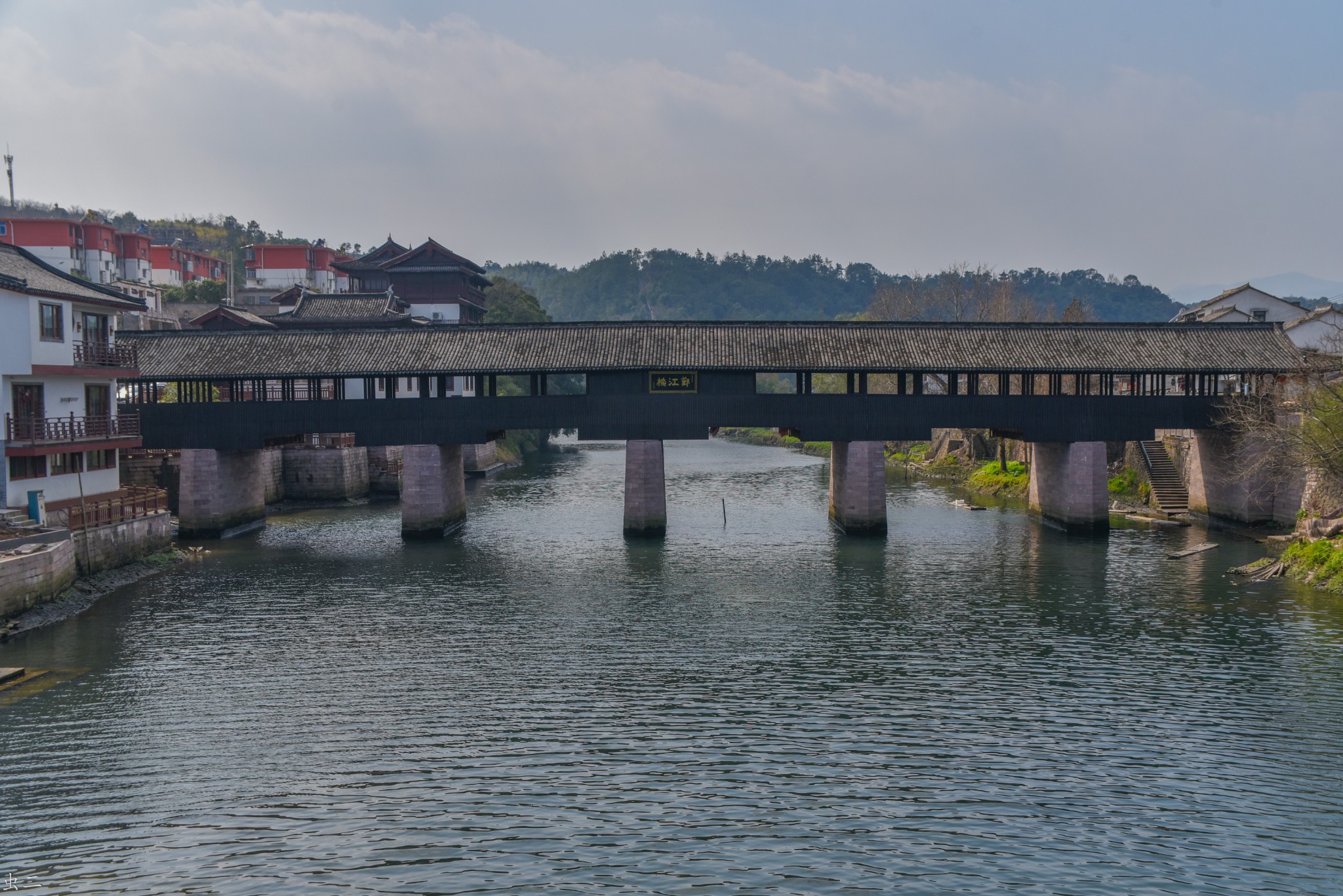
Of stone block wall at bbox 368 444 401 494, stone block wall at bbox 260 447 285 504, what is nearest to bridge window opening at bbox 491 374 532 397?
stone block wall at bbox 368 444 401 494

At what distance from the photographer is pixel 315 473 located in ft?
181

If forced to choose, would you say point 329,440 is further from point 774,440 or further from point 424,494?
point 774,440

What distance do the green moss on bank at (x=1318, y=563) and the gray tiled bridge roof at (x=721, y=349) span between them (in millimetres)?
10662

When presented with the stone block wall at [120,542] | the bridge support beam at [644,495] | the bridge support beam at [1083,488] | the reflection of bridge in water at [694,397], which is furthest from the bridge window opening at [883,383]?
the stone block wall at [120,542]

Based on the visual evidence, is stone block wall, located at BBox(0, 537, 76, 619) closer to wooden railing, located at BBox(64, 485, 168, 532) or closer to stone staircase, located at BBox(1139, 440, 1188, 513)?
wooden railing, located at BBox(64, 485, 168, 532)

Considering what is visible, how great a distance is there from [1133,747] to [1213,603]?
13.9 m

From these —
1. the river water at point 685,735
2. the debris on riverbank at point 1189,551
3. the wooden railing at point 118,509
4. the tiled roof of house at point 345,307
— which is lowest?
the river water at point 685,735

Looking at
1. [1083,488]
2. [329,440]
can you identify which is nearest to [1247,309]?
[1083,488]

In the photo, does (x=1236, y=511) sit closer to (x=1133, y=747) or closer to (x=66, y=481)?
(x=1133, y=747)

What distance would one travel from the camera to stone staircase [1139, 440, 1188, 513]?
47.6 metres

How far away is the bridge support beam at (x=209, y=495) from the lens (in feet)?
141

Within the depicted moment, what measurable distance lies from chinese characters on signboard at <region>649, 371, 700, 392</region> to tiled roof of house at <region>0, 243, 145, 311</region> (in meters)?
20.8

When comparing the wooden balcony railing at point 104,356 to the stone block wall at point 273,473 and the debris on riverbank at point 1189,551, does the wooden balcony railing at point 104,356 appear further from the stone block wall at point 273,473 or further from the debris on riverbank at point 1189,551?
the debris on riverbank at point 1189,551

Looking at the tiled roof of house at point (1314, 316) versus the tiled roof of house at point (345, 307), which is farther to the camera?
the tiled roof of house at point (345, 307)
